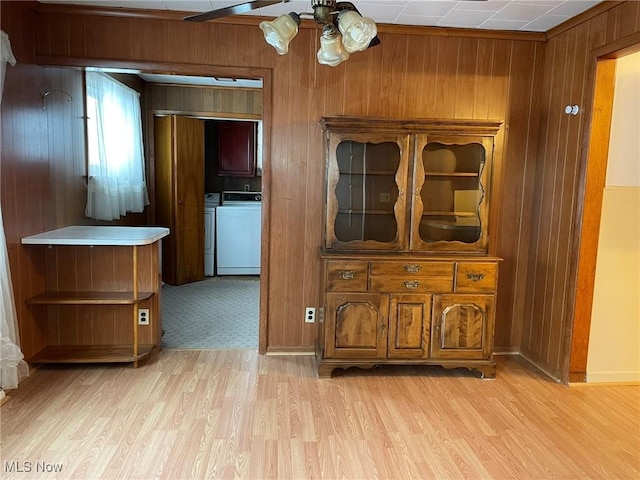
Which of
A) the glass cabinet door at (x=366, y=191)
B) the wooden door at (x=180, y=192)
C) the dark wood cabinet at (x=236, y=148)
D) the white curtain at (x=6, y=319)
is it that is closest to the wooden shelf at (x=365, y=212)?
the glass cabinet door at (x=366, y=191)

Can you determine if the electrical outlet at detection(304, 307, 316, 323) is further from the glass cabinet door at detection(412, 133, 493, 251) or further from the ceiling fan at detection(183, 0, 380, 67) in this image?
the ceiling fan at detection(183, 0, 380, 67)

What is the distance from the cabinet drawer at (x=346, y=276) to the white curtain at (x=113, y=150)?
228 centimetres

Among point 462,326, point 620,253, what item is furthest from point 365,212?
point 620,253

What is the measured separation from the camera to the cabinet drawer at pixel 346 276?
9.96 feet

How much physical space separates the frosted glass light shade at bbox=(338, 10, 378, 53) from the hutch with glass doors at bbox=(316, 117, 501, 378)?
3.99 feet

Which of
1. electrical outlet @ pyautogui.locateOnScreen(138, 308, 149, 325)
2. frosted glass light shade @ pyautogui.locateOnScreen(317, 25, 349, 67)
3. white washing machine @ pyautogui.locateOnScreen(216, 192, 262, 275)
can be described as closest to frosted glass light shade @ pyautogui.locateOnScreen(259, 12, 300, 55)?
frosted glass light shade @ pyautogui.locateOnScreen(317, 25, 349, 67)

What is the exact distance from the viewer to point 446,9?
2936mm

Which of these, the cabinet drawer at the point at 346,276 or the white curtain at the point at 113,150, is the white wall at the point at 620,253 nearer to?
the cabinet drawer at the point at 346,276

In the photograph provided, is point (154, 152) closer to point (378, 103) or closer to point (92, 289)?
point (92, 289)

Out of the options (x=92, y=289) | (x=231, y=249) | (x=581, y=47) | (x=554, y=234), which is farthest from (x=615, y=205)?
(x=231, y=249)

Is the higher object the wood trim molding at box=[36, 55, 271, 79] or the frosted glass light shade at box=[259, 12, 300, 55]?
the wood trim molding at box=[36, 55, 271, 79]

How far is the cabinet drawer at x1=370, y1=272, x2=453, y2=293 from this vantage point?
10.0 feet

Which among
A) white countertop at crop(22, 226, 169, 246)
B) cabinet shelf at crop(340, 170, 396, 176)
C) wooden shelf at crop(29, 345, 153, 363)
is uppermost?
cabinet shelf at crop(340, 170, 396, 176)

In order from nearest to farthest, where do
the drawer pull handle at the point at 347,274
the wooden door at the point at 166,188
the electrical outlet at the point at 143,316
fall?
1. the drawer pull handle at the point at 347,274
2. the electrical outlet at the point at 143,316
3. the wooden door at the point at 166,188
